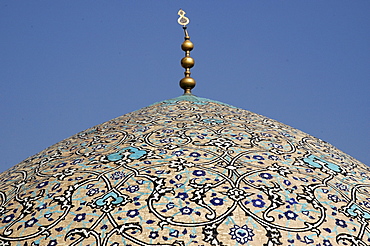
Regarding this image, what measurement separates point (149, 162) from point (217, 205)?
0.53 metres

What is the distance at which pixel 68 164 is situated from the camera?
11.3 feet

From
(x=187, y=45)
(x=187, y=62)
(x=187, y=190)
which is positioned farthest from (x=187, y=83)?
(x=187, y=190)

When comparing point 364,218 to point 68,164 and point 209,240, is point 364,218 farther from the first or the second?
point 68,164

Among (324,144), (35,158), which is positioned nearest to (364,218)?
(324,144)

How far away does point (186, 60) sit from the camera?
4.96 meters

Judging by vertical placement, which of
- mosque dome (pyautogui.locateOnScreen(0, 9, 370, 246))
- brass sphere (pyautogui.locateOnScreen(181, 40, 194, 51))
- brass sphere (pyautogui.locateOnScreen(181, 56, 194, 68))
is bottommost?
mosque dome (pyautogui.locateOnScreen(0, 9, 370, 246))

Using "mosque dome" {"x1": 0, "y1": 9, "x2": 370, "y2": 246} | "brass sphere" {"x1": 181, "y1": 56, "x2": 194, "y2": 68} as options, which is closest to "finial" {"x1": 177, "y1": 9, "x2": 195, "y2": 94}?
"brass sphere" {"x1": 181, "y1": 56, "x2": 194, "y2": 68}

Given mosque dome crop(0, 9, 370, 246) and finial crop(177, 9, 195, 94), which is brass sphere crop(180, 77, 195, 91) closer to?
finial crop(177, 9, 195, 94)

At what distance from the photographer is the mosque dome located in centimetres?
279

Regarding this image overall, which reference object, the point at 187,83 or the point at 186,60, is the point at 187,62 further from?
the point at 187,83

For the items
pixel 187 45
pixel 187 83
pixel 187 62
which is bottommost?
pixel 187 83

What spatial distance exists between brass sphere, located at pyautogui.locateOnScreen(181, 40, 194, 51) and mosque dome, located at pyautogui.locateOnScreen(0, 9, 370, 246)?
120 cm

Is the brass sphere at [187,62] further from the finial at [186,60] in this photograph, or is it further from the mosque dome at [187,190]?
the mosque dome at [187,190]

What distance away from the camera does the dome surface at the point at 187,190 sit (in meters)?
2.79
